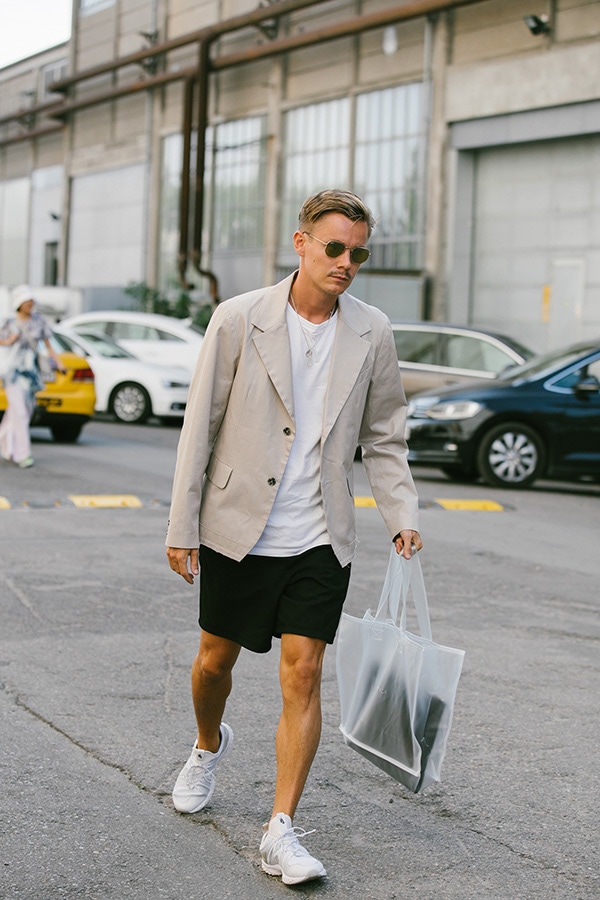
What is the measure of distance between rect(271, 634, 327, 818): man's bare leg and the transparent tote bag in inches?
9.9

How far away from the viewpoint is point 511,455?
13898mm

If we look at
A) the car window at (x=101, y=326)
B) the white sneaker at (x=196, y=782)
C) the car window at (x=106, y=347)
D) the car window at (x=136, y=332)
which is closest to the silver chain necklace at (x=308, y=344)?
the white sneaker at (x=196, y=782)

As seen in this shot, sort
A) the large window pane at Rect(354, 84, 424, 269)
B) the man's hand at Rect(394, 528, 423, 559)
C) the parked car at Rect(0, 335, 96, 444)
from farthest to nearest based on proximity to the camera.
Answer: the large window pane at Rect(354, 84, 424, 269) < the parked car at Rect(0, 335, 96, 444) < the man's hand at Rect(394, 528, 423, 559)

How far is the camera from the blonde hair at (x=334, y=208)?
377 cm

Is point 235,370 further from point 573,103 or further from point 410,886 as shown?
point 573,103

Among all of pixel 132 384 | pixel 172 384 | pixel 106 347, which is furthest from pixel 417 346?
pixel 106 347

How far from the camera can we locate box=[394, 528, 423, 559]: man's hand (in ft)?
13.0

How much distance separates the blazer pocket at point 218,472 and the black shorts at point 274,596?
203mm

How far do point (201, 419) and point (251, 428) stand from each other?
14cm

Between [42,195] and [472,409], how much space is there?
106 ft

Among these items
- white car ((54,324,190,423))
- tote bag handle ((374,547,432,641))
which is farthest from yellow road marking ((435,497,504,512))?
white car ((54,324,190,423))

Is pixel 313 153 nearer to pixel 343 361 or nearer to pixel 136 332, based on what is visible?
pixel 136 332

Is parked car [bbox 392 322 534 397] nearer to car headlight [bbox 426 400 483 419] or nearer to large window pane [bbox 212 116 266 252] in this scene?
car headlight [bbox 426 400 483 419]

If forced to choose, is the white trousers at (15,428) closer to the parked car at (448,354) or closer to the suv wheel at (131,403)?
the parked car at (448,354)
